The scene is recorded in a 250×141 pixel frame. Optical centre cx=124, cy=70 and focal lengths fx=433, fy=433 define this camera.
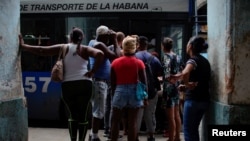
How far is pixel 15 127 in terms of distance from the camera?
6.17 meters

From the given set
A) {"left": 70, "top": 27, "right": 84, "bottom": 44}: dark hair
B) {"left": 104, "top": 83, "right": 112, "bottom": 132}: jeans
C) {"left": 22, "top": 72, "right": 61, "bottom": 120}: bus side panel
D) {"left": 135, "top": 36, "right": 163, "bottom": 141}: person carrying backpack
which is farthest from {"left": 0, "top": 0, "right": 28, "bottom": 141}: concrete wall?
{"left": 22, "top": 72, "right": 61, "bottom": 120}: bus side panel

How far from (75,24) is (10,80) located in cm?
355

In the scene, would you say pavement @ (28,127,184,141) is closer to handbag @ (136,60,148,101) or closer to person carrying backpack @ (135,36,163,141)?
person carrying backpack @ (135,36,163,141)

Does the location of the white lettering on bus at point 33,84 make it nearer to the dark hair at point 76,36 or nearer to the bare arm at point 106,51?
the bare arm at point 106,51

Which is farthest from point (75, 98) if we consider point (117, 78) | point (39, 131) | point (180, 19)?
point (180, 19)

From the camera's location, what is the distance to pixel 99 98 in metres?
6.97

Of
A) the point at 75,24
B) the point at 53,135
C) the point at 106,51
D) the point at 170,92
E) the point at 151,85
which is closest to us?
the point at 106,51

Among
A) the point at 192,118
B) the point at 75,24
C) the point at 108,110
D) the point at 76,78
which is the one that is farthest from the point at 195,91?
the point at 75,24

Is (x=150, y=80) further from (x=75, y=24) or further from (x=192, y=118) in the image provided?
(x=75, y=24)

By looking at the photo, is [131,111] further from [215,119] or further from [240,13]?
[240,13]

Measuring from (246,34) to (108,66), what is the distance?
2.68 m

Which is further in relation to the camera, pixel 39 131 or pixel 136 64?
pixel 39 131

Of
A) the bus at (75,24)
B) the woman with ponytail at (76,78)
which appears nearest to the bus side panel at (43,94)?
the bus at (75,24)

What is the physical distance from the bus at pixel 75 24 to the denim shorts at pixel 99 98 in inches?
92.1
